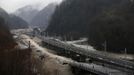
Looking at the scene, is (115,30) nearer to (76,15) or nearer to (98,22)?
(98,22)

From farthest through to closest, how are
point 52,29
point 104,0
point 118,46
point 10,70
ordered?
point 52,29 < point 104,0 < point 118,46 < point 10,70

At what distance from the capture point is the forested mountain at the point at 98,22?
7350 centimetres

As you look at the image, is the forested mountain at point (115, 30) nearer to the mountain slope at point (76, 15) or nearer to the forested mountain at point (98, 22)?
the forested mountain at point (98, 22)

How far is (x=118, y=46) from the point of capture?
71812mm

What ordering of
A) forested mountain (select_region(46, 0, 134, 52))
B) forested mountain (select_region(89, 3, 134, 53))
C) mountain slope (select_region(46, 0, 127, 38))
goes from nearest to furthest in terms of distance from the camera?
1. forested mountain (select_region(89, 3, 134, 53))
2. forested mountain (select_region(46, 0, 134, 52))
3. mountain slope (select_region(46, 0, 127, 38))

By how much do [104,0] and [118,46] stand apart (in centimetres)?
3755

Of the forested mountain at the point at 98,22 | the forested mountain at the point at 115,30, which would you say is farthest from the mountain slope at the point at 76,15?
the forested mountain at the point at 115,30

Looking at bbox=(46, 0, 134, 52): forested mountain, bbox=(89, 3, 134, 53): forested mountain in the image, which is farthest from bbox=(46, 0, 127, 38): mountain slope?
bbox=(89, 3, 134, 53): forested mountain

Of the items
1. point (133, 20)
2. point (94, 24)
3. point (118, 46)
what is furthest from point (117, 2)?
point (118, 46)

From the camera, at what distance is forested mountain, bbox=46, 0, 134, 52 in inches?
2894

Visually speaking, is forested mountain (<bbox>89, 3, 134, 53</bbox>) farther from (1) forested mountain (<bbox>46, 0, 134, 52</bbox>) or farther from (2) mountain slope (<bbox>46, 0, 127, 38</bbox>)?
(2) mountain slope (<bbox>46, 0, 127, 38</bbox>)

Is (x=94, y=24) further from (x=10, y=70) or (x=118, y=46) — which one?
(x=10, y=70)

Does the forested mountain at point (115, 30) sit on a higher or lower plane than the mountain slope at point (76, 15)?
lower

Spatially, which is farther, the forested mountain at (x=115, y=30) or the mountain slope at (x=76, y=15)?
the mountain slope at (x=76, y=15)
